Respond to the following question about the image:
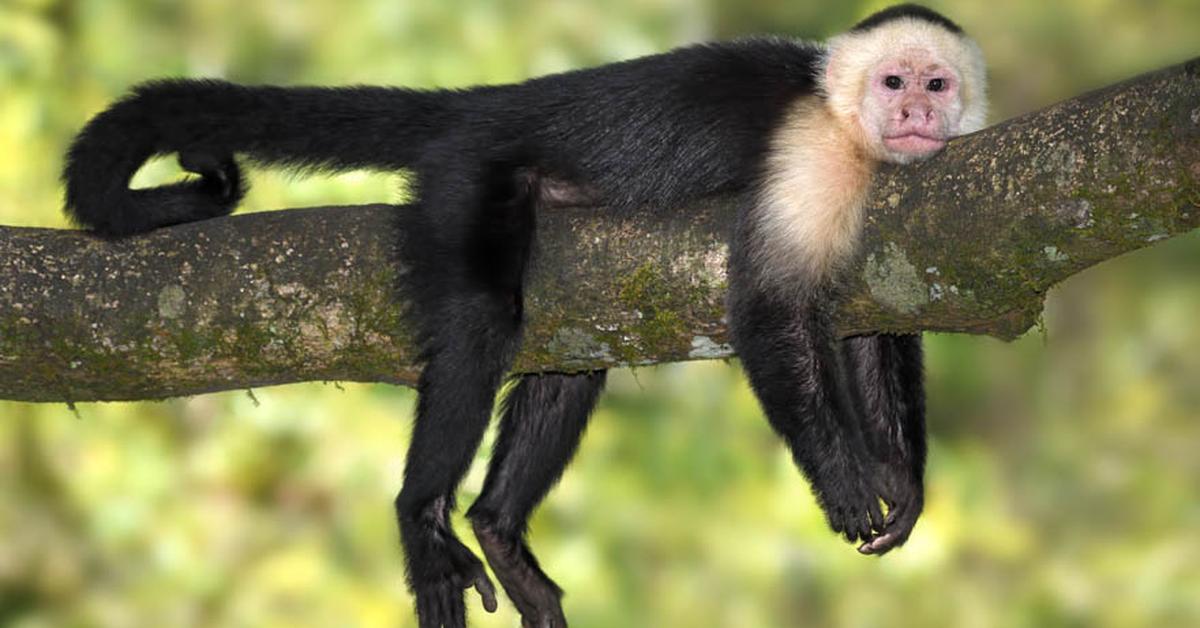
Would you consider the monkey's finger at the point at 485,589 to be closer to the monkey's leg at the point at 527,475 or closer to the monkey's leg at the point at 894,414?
the monkey's leg at the point at 527,475

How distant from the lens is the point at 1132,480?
754 cm

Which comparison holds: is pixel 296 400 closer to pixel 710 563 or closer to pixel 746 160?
pixel 710 563

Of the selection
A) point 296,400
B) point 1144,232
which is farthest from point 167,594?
point 1144,232

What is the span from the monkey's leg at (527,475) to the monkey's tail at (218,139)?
755 mm

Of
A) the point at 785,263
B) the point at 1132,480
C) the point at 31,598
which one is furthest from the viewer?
the point at 1132,480

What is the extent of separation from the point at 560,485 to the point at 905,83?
2823mm

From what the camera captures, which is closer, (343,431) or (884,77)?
(884,77)

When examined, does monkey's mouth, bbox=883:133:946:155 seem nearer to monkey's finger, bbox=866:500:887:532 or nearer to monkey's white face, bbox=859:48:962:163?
monkey's white face, bbox=859:48:962:163

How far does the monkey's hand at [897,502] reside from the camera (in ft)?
11.8

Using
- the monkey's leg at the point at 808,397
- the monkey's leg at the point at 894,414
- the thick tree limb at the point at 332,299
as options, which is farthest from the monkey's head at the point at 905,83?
the monkey's leg at the point at 894,414

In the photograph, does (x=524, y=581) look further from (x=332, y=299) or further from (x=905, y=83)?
(x=905, y=83)

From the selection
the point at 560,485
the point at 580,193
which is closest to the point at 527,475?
the point at 580,193

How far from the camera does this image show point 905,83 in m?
3.68

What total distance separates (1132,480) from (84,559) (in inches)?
204
